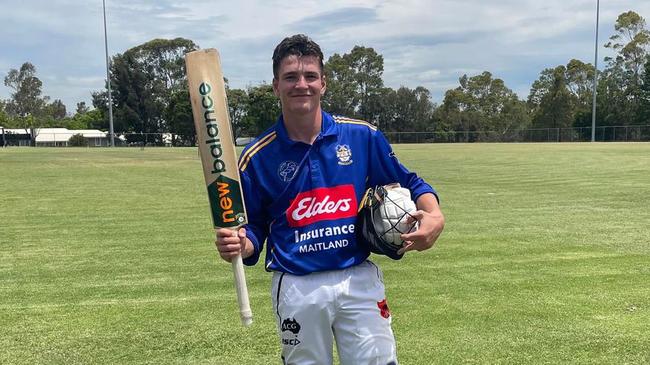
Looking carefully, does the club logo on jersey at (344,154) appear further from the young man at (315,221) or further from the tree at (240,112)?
the tree at (240,112)

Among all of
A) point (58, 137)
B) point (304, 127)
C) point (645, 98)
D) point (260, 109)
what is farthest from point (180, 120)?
point (304, 127)

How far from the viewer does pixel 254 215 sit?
3.06 meters

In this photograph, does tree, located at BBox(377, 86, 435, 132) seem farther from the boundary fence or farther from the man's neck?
the man's neck

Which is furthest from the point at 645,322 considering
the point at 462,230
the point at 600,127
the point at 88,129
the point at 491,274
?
the point at 88,129

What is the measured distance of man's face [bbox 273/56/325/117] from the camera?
2865 mm

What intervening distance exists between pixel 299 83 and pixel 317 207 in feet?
2.07

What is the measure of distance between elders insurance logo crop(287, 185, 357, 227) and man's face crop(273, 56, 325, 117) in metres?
0.42

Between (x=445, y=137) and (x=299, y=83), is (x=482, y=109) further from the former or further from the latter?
(x=299, y=83)

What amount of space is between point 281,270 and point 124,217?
1001 centimetres

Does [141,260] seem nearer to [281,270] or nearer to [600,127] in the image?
[281,270]

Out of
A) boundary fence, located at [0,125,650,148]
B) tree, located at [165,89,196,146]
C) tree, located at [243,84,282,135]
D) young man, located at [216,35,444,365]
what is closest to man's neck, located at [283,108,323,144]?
young man, located at [216,35,444,365]

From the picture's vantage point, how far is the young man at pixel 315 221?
2822 millimetres

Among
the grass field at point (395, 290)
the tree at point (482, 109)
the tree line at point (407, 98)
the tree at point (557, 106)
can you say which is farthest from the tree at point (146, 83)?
the grass field at point (395, 290)

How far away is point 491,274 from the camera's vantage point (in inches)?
278
